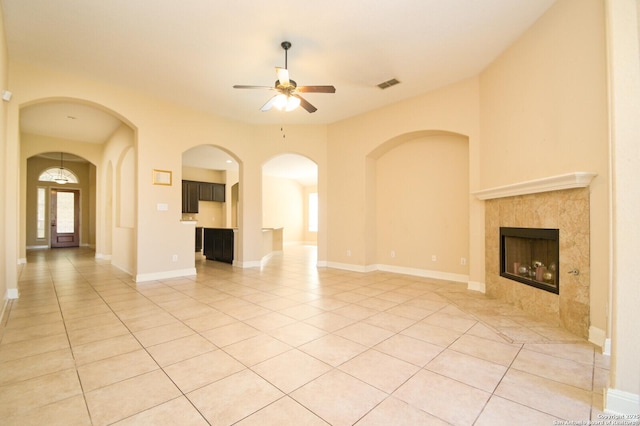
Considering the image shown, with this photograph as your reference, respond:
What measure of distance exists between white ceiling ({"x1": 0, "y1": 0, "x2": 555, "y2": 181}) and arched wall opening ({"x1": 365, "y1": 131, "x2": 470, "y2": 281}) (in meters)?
1.13

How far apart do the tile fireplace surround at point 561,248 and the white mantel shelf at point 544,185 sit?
32 millimetres

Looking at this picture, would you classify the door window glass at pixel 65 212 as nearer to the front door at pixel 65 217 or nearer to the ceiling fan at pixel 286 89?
the front door at pixel 65 217

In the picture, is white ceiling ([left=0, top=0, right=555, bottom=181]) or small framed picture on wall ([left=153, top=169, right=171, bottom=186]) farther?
small framed picture on wall ([left=153, top=169, right=171, bottom=186])

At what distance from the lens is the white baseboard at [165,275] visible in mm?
4930

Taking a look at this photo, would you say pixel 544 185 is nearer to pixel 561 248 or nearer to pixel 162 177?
pixel 561 248

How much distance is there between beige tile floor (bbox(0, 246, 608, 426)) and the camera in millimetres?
1595

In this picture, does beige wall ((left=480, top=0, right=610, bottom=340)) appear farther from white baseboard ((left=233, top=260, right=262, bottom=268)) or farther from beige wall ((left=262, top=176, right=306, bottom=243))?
beige wall ((left=262, top=176, right=306, bottom=243))

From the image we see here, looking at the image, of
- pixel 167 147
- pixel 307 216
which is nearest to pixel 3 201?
pixel 167 147

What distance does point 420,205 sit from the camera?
549cm

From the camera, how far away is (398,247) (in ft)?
19.1

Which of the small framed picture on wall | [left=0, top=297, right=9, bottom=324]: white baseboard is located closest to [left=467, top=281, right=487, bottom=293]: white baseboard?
the small framed picture on wall

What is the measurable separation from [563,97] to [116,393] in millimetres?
4434

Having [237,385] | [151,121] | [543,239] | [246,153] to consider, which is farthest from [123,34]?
[543,239]

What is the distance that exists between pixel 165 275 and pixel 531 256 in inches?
223
